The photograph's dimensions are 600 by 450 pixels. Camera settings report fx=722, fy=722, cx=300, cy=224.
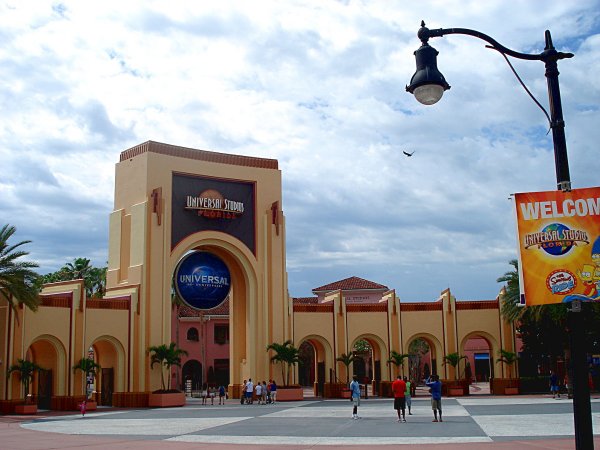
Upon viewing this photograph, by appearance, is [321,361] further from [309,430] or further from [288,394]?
[309,430]

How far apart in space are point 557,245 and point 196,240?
37.9m

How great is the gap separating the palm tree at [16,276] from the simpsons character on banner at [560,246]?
31398 mm

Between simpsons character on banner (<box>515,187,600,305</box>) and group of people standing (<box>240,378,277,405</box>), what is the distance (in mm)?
34238

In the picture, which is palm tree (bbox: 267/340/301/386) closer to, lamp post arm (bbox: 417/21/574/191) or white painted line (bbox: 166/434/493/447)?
white painted line (bbox: 166/434/493/447)

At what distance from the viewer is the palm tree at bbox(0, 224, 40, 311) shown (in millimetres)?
36344

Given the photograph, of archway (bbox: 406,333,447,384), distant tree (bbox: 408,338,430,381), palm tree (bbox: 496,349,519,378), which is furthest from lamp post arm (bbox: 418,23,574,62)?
distant tree (bbox: 408,338,430,381)

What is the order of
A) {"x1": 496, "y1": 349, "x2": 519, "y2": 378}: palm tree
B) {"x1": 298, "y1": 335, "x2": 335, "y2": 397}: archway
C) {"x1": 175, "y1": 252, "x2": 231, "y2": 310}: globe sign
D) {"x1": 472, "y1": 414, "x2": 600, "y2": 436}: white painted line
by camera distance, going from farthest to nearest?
{"x1": 298, "y1": 335, "x2": 335, "y2": 397}: archway, {"x1": 496, "y1": 349, "x2": 519, "y2": 378}: palm tree, {"x1": 175, "y1": 252, "x2": 231, "y2": 310}: globe sign, {"x1": 472, "y1": 414, "x2": 600, "y2": 436}: white painted line

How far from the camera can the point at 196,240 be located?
4675 centimetres

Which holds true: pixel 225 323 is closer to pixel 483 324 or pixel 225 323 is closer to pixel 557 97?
pixel 483 324

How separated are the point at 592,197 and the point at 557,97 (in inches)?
61.8

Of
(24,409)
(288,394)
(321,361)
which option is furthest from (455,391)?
(24,409)

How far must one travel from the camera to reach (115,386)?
142 ft

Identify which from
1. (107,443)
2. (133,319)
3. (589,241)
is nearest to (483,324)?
(133,319)

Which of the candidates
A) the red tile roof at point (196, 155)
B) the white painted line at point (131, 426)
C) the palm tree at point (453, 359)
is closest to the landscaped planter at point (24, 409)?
the white painted line at point (131, 426)
